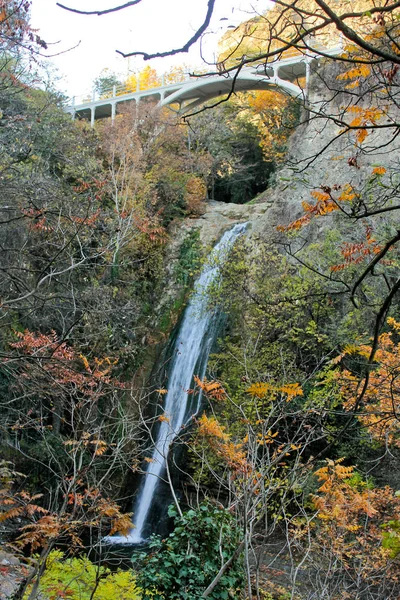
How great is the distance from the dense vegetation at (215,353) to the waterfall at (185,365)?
0.51 meters

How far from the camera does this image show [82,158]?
57.4 ft

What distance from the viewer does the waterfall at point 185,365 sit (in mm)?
13375

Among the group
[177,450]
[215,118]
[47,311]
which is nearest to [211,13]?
[47,311]

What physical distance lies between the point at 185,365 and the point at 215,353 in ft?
3.99

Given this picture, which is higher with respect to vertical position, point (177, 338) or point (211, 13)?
point (211, 13)

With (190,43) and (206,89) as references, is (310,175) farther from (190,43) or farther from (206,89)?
(190,43)

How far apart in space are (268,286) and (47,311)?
218 inches

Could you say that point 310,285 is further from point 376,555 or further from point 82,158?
point 82,158

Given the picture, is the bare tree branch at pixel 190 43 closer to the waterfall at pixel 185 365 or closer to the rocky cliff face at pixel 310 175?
the waterfall at pixel 185 365

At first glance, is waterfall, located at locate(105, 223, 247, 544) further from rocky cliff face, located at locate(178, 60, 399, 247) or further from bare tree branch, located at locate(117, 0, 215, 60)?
bare tree branch, located at locate(117, 0, 215, 60)

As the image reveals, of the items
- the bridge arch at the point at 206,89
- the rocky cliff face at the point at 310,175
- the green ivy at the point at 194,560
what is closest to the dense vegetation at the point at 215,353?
the green ivy at the point at 194,560

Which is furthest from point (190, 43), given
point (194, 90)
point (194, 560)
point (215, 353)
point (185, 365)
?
point (194, 90)

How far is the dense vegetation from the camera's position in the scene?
184 inches

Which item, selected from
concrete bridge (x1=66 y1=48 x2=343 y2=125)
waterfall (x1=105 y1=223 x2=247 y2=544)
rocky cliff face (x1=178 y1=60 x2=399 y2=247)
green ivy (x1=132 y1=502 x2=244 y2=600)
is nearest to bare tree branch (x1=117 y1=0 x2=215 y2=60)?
green ivy (x1=132 y1=502 x2=244 y2=600)
